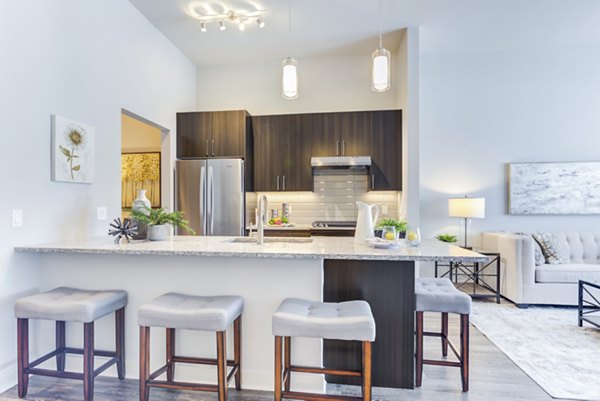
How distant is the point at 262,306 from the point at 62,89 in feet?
7.34

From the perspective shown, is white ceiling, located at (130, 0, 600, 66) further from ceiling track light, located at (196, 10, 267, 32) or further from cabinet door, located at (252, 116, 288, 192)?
cabinet door, located at (252, 116, 288, 192)

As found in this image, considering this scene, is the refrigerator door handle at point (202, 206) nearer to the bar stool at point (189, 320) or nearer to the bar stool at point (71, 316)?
the bar stool at point (71, 316)

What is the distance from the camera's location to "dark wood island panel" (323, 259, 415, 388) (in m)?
2.10

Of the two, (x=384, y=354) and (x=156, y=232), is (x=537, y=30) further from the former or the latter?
(x=156, y=232)

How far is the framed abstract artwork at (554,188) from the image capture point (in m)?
4.35

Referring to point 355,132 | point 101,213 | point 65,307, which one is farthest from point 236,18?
point 65,307

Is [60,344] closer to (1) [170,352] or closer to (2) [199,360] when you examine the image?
(1) [170,352]

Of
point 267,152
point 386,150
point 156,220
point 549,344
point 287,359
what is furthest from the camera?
point 267,152

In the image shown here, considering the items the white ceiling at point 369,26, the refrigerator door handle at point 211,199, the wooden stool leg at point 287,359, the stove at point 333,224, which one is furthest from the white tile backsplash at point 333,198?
the wooden stool leg at point 287,359

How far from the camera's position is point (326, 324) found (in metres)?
1.65

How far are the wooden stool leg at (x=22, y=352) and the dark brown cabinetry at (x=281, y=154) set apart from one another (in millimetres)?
2823

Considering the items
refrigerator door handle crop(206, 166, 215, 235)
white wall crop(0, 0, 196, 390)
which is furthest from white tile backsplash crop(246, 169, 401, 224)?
white wall crop(0, 0, 196, 390)

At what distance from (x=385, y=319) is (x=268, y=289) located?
0.77m

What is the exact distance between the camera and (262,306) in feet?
7.03
